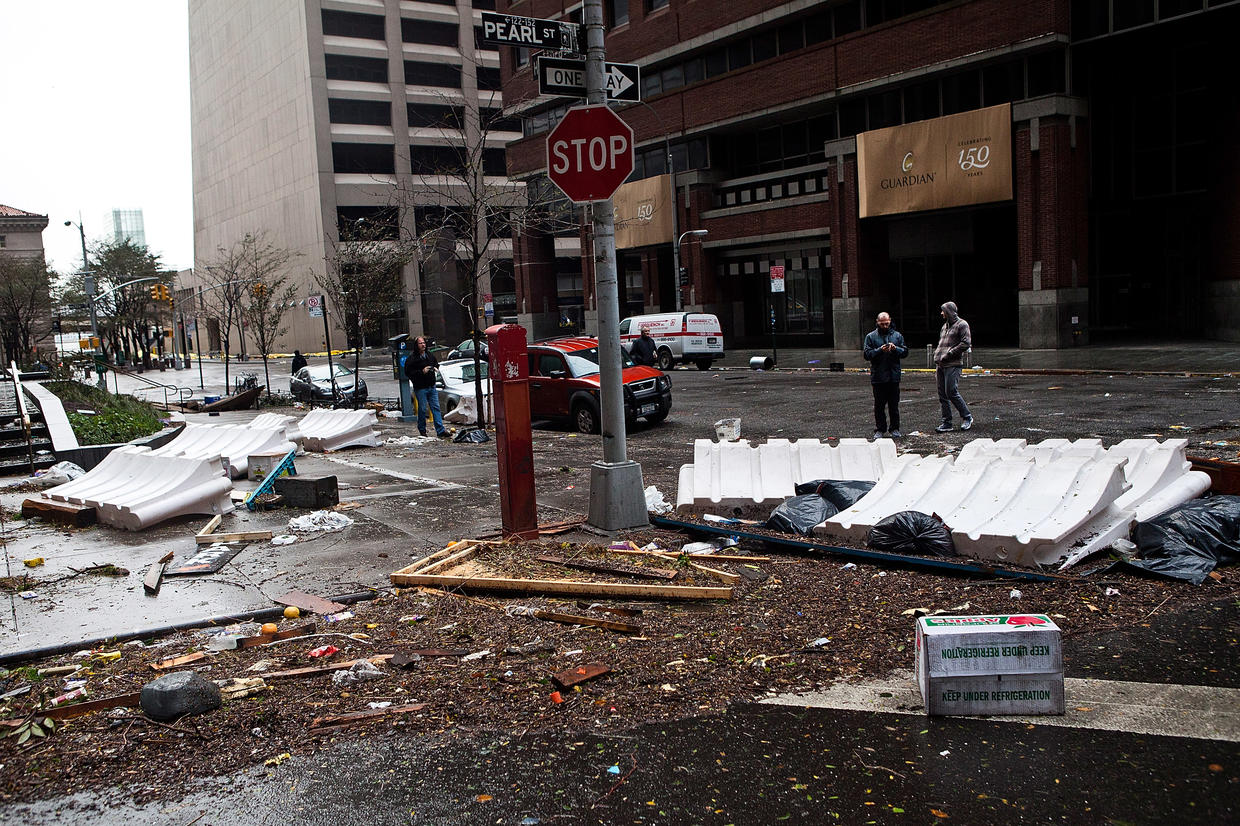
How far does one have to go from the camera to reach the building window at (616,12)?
47.8 m

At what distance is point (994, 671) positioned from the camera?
4.37m

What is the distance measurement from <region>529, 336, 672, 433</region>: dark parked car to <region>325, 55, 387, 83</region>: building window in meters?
61.1

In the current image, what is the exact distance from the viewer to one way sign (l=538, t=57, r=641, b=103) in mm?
8195

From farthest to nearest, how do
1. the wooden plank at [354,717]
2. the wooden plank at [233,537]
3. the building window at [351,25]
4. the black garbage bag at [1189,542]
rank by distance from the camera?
1. the building window at [351,25]
2. the wooden plank at [233,537]
3. the black garbage bag at [1189,542]
4. the wooden plank at [354,717]

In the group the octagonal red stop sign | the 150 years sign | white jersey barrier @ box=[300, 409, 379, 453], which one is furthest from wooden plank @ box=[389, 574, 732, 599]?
the 150 years sign

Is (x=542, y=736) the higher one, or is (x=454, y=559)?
(x=454, y=559)

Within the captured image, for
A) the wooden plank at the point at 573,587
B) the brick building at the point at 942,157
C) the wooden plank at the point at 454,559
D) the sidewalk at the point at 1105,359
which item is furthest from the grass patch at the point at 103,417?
the sidewalk at the point at 1105,359

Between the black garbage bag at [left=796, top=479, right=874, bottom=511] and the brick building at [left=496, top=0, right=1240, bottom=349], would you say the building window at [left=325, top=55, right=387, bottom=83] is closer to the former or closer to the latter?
the brick building at [left=496, top=0, right=1240, bottom=349]

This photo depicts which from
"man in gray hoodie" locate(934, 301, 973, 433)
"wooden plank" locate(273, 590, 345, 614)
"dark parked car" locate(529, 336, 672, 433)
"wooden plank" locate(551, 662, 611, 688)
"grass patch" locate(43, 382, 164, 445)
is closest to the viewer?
"wooden plank" locate(551, 662, 611, 688)

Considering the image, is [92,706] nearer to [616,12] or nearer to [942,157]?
[942,157]

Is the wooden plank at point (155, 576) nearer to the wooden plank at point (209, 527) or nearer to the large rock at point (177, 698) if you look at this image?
the wooden plank at point (209, 527)

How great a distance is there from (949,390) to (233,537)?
1051 cm

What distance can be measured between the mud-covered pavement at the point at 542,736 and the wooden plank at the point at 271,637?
848 mm

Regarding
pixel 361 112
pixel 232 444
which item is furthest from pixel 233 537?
pixel 361 112
